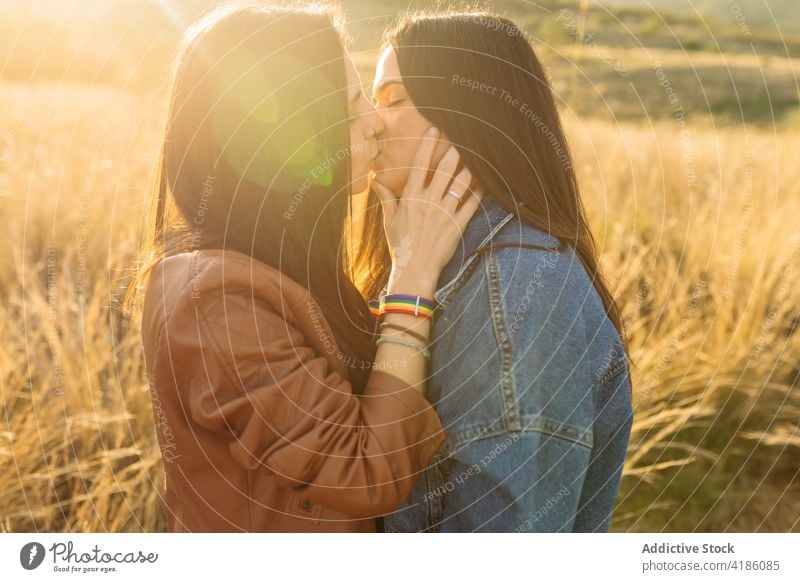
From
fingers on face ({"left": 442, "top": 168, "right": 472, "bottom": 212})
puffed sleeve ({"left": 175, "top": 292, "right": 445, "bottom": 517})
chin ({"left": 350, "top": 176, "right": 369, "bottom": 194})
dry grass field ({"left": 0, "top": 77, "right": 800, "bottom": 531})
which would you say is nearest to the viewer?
puffed sleeve ({"left": 175, "top": 292, "right": 445, "bottom": 517})

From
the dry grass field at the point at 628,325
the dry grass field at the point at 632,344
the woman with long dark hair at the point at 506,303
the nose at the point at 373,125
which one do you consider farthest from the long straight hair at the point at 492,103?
the dry grass field at the point at 632,344

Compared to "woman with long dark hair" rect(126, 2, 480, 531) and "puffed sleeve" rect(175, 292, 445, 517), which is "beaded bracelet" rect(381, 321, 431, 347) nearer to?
"woman with long dark hair" rect(126, 2, 480, 531)

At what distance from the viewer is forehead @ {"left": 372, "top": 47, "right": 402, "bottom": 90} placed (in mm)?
1929

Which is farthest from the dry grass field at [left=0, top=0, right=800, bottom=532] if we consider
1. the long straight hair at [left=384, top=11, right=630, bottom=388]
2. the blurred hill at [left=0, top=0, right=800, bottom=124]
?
the long straight hair at [left=384, top=11, right=630, bottom=388]

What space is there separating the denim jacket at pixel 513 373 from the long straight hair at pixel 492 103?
0.27ft

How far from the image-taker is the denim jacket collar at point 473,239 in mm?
1836

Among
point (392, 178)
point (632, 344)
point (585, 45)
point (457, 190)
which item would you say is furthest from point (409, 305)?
point (585, 45)

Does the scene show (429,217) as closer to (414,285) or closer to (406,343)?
(414,285)

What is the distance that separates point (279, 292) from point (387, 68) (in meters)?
0.68

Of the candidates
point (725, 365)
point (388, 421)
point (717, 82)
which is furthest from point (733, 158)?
point (717, 82)

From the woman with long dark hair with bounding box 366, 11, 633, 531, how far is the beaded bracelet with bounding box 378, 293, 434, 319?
0.05 meters

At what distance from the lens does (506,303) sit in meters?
1.71

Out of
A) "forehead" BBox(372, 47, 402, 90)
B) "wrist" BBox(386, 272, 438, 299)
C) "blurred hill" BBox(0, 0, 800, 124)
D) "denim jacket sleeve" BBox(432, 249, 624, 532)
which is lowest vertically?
"denim jacket sleeve" BBox(432, 249, 624, 532)

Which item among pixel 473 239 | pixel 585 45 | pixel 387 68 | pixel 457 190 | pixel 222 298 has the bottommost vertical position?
pixel 222 298
